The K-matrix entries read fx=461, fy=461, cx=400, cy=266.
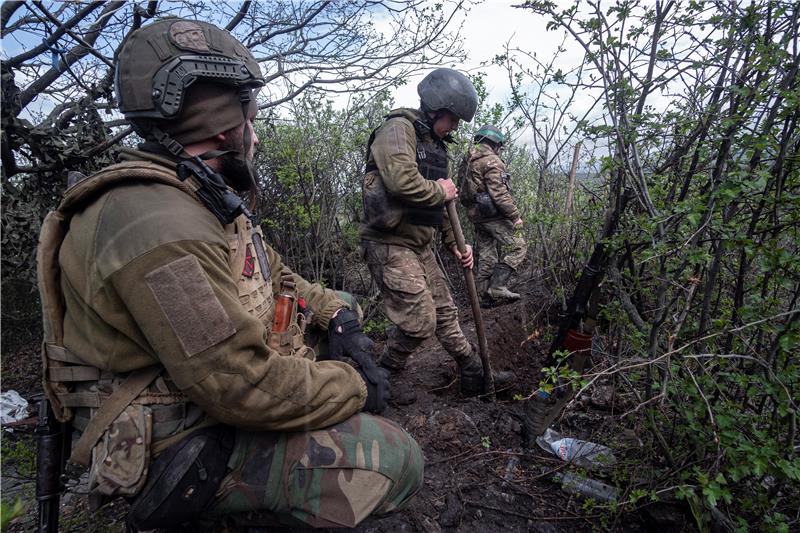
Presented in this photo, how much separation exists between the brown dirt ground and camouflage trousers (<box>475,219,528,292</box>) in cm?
230

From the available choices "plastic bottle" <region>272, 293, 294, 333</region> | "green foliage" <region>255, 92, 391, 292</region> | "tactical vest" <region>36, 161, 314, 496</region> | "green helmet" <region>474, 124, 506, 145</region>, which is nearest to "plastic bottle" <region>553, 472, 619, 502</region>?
"plastic bottle" <region>272, 293, 294, 333</region>

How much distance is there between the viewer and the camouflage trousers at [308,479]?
58.0 inches

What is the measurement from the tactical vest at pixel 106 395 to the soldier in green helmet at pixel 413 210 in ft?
6.07

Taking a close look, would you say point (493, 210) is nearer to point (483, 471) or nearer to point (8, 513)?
point (483, 471)

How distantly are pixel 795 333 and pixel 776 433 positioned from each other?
0.38 m

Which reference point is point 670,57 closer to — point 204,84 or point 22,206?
point 204,84

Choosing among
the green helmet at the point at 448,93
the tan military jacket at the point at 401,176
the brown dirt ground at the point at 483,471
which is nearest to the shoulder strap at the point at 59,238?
the brown dirt ground at the point at 483,471

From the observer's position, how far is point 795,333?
154 cm

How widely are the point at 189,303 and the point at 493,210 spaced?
5057mm

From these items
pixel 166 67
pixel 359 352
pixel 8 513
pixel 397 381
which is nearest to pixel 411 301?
pixel 397 381

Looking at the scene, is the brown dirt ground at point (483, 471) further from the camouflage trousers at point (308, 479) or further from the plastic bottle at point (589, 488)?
the camouflage trousers at point (308, 479)

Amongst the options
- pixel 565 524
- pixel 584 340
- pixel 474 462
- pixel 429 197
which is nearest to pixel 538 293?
pixel 584 340

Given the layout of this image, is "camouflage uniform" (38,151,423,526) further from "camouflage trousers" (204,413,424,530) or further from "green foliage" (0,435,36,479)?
"green foliage" (0,435,36,479)

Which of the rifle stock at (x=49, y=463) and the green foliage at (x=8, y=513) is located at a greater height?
A: the green foliage at (x=8, y=513)
